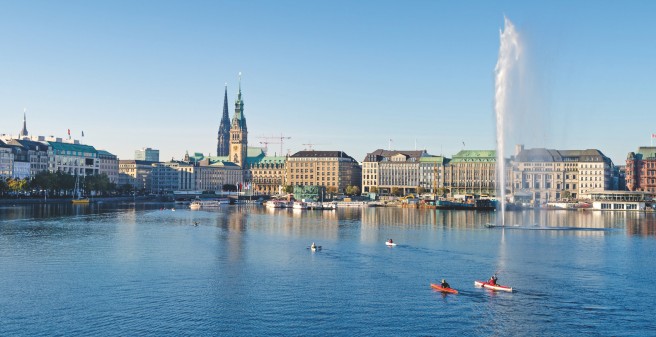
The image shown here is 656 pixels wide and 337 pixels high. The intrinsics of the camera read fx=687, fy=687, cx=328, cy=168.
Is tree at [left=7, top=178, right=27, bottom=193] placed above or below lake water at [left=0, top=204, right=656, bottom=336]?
→ above

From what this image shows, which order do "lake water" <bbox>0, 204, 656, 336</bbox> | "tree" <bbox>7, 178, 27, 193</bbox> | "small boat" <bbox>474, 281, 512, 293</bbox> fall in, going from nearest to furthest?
1. "lake water" <bbox>0, 204, 656, 336</bbox>
2. "small boat" <bbox>474, 281, 512, 293</bbox>
3. "tree" <bbox>7, 178, 27, 193</bbox>

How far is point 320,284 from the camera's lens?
55.1 m

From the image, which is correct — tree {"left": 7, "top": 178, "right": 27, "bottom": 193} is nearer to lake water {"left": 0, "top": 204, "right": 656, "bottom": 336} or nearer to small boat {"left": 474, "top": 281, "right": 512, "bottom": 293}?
lake water {"left": 0, "top": 204, "right": 656, "bottom": 336}

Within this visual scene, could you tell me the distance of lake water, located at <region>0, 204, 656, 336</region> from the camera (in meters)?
42.7

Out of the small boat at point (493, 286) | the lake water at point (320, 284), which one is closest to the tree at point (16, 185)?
the lake water at point (320, 284)

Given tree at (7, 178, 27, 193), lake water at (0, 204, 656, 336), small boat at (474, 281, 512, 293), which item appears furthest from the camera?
tree at (7, 178, 27, 193)

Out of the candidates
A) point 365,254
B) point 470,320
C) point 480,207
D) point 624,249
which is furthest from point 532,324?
point 480,207

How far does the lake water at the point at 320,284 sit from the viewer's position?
1679 inches

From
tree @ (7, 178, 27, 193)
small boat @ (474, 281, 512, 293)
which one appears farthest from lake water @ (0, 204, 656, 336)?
tree @ (7, 178, 27, 193)

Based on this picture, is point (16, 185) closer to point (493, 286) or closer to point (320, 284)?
point (320, 284)

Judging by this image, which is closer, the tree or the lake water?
the lake water

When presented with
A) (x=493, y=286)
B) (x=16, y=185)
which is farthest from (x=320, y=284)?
(x=16, y=185)

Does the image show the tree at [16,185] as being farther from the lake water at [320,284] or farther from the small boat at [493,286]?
the small boat at [493,286]

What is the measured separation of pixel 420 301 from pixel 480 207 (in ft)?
490
